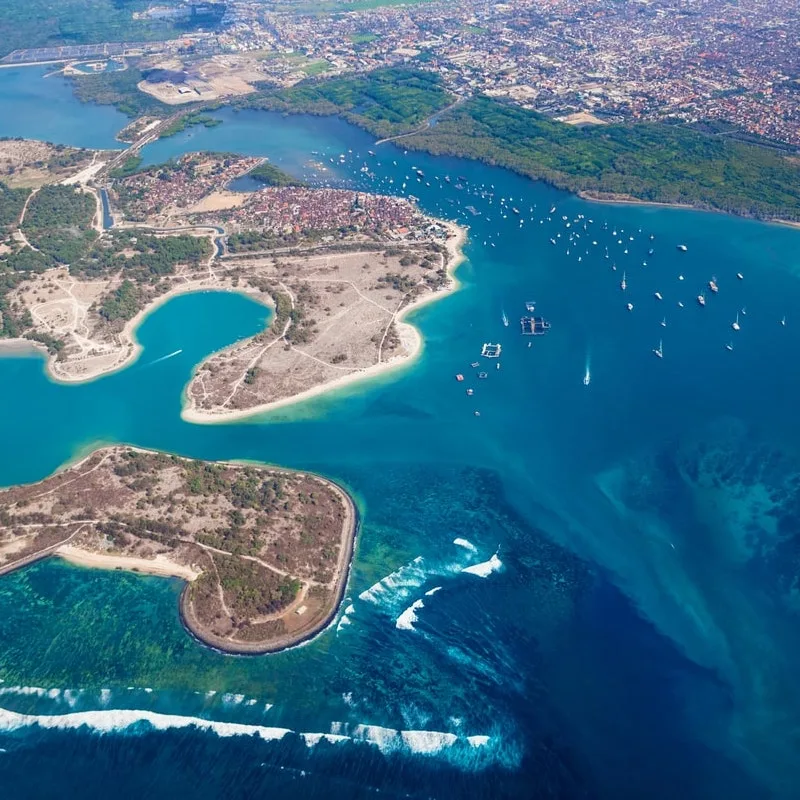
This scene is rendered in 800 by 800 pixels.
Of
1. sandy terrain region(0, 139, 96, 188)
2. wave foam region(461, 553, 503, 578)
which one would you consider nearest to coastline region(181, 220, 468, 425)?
wave foam region(461, 553, 503, 578)

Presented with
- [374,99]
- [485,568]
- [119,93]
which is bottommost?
[485,568]

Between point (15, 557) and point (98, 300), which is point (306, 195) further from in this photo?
point (15, 557)

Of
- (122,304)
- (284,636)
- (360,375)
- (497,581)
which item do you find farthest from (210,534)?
(122,304)

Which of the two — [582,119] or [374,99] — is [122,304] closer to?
[374,99]

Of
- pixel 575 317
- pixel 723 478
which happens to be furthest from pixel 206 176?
pixel 723 478

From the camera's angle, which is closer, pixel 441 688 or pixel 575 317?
pixel 441 688
